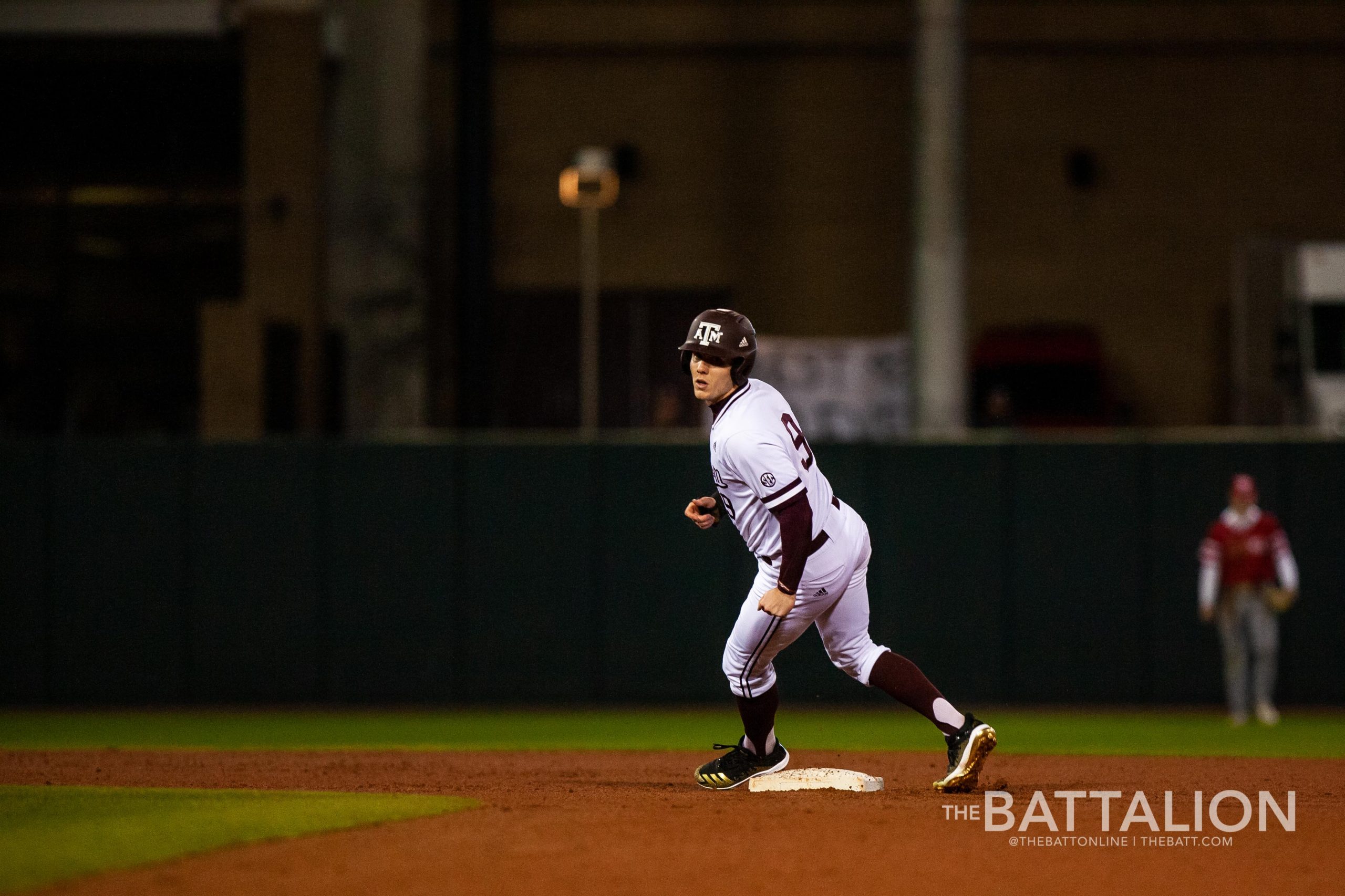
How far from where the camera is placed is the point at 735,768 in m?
8.00

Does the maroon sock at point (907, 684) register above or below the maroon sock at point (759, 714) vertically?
above

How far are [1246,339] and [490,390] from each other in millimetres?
9937

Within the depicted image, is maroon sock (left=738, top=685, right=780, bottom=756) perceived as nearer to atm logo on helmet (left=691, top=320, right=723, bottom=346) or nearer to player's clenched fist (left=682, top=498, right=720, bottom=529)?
player's clenched fist (left=682, top=498, right=720, bottom=529)

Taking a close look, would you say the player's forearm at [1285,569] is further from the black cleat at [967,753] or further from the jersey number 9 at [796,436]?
the jersey number 9 at [796,436]

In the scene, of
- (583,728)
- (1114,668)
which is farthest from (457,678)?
(1114,668)

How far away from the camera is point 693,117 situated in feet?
79.1

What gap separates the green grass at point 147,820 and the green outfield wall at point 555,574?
25.2 ft

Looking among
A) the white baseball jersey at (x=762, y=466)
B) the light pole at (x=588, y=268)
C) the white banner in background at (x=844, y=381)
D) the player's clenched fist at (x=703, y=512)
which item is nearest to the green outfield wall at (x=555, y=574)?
the white banner in background at (x=844, y=381)

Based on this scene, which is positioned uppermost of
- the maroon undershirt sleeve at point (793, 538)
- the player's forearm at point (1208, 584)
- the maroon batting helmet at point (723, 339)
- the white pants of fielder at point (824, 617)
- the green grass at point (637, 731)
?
the maroon batting helmet at point (723, 339)

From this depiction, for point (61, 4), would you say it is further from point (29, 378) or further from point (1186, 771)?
point (1186, 771)

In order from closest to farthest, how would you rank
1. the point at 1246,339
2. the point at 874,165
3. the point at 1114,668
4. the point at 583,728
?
the point at 583,728 < the point at 1114,668 < the point at 1246,339 < the point at 874,165

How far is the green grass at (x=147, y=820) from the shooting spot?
5988 mm

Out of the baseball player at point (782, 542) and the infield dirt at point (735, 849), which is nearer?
the infield dirt at point (735, 849)

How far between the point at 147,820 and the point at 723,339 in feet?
11.0
